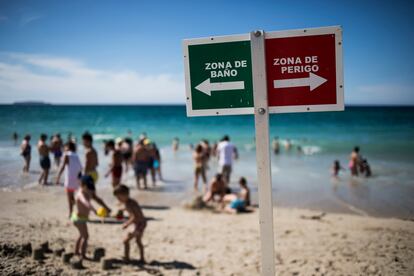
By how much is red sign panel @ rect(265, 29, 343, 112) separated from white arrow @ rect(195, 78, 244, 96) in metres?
0.21

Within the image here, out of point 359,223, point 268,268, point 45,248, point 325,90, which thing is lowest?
point 359,223

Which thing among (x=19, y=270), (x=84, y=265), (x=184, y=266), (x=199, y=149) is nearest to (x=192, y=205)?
(x=199, y=149)

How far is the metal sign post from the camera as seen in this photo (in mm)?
2162

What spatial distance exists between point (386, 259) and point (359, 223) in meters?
4.13

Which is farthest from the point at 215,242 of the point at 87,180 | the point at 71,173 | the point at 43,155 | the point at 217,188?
the point at 43,155

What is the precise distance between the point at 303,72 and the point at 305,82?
68mm

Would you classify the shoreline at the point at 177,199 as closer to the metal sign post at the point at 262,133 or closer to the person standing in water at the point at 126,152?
the person standing in water at the point at 126,152

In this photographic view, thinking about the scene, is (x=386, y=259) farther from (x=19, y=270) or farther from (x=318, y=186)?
(x=318, y=186)

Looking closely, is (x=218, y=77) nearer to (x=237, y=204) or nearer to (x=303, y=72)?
(x=303, y=72)

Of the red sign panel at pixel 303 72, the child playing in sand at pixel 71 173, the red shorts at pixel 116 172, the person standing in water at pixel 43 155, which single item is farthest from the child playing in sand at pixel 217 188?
the red sign panel at pixel 303 72

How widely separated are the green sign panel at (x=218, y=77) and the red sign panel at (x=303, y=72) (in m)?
0.16

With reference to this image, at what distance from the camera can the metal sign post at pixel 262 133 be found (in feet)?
7.09

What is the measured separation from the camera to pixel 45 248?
4.67 meters

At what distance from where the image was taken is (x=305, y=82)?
2.17m
